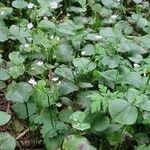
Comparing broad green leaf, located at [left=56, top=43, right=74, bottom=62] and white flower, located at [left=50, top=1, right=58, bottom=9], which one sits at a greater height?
white flower, located at [left=50, top=1, right=58, bottom=9]

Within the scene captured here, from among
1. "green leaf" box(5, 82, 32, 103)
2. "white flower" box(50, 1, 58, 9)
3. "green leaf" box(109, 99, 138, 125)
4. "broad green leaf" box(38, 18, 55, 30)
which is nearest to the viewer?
"green leaf" box(109, 99, 138, 125)

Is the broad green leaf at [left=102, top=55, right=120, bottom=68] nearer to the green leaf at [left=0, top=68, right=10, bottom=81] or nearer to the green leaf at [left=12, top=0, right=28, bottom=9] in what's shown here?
the green leaf at [left=0, top=68, right=10, bottom=81]

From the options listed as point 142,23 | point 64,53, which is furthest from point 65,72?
point 142,23

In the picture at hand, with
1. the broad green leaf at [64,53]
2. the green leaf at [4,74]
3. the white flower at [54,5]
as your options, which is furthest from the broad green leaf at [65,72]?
the white flower at [54,5]

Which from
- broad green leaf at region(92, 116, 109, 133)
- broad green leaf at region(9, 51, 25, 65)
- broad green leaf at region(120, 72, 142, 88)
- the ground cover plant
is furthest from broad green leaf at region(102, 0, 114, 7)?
broad green leaf at region(92, 116, 109, 133)

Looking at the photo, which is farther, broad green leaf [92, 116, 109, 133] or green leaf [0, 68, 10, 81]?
green leaf [0, 68, 10, 81]

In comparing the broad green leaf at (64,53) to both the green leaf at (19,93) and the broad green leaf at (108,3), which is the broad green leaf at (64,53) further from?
the broad green leaf at (108,3)

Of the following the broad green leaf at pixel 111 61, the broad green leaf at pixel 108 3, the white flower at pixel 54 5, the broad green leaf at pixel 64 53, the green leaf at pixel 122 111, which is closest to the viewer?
the green leaf at pixel 122 111
